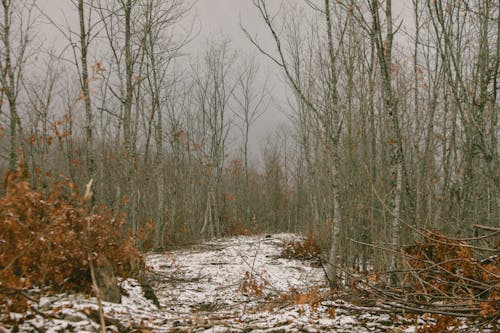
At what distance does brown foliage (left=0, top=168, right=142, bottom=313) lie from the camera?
3148 mm

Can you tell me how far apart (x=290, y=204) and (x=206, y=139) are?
9251 millimetres

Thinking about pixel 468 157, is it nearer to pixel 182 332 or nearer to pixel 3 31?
pixel 182 332

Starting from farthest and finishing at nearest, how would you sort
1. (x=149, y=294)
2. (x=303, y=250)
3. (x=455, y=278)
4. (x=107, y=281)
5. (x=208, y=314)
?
1. (x=303, y=250)
2. (x=149, y=294)
3. (x=107, y=281)
4. (x=208, y=314)
5. (x=455, y=278)

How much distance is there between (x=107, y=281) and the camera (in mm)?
4254

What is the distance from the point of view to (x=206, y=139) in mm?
18781

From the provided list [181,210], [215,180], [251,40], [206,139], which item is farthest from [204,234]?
[251,40]

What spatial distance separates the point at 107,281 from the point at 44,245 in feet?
3.06

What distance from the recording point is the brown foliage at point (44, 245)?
315cm

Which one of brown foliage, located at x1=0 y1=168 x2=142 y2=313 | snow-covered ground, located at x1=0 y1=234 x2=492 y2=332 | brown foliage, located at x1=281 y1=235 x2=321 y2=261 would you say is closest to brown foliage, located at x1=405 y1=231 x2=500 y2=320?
snow-covered ground, located at x1=0 y1=234 x2=492 y2=332

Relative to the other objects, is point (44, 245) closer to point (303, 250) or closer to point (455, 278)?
point (455, 278)

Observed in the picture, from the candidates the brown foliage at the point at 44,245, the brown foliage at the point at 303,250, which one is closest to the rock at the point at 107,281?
the brown foliage at the point at 44,245

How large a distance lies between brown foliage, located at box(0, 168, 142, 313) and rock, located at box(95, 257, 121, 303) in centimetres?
12

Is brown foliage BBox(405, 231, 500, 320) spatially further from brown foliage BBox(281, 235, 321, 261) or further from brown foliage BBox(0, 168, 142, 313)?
brown foliage BBox(281, 235, 321, 261)

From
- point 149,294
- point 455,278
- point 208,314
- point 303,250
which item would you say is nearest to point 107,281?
point 149,294
